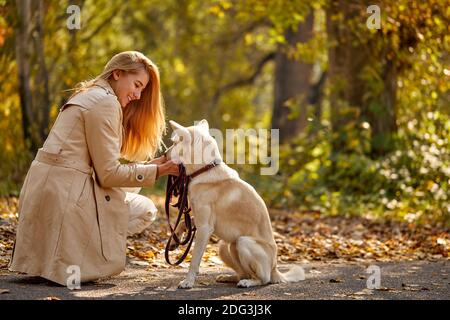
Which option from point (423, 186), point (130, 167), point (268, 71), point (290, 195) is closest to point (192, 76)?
point (268, 71)

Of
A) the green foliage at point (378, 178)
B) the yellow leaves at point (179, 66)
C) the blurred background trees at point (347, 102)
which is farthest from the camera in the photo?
the yellow leaves at point (179, 66)

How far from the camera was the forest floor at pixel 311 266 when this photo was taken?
5543 millimetres

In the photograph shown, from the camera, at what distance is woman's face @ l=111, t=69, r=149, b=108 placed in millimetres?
6000

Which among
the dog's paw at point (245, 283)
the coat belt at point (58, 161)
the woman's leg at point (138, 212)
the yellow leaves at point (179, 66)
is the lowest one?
the dog's paw at point (245, 283)

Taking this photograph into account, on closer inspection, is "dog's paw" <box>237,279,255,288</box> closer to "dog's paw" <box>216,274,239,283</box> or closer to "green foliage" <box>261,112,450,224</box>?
"dog's paw" <box>216,274,239,283</box>

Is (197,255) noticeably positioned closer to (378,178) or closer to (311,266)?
(311,266)

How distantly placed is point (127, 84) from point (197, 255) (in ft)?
4.57

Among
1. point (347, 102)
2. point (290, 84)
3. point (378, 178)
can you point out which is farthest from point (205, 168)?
point (290, 84)

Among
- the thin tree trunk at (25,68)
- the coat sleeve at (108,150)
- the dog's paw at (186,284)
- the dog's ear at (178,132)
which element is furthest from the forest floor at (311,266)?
the thin tree trunk at (25,68)

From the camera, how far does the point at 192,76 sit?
2386 centimetres

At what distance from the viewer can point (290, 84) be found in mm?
21547

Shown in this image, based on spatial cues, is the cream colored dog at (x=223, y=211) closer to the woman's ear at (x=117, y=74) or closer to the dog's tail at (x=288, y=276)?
the dog's tail at (x=288, y=276)

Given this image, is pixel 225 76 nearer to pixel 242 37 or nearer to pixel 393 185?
pixel 242 37

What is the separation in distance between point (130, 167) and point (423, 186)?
6.91 m
